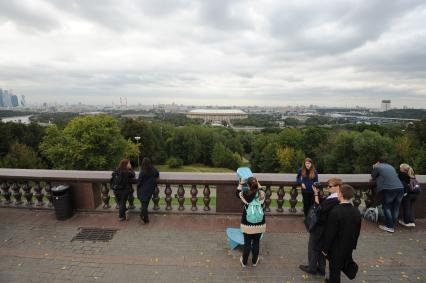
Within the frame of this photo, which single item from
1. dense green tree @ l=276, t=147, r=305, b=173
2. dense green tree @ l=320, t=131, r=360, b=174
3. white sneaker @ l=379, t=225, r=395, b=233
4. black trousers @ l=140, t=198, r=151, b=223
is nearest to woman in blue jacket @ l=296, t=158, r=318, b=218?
white sneaker @ l=379, t=225, r=395, b=233

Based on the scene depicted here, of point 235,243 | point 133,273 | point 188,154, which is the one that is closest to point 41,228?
point 133,273

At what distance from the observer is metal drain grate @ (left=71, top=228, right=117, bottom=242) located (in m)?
6.12

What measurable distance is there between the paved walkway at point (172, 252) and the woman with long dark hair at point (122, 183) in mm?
354

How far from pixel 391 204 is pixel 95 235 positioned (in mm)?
7332

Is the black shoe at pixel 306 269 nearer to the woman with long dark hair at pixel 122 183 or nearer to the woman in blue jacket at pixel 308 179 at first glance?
the woman in blue jacket at pixel 308 179

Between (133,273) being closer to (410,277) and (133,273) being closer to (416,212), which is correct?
(410,277)

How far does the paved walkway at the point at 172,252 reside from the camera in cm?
490

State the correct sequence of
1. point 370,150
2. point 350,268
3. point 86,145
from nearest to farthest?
point 350,268 < point 86,145 < point 370,150

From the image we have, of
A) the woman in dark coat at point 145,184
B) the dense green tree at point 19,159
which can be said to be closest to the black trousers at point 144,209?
the woman in dark coat at point 145,184

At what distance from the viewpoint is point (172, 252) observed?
18.4 feet

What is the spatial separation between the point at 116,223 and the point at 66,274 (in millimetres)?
1988

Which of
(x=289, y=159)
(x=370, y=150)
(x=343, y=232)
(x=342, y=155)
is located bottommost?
(x=289, y=159)

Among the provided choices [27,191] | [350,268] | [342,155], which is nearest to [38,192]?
[27,191]

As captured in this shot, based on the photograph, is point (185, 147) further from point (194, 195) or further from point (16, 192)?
point (194, 195)
